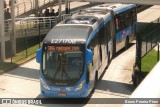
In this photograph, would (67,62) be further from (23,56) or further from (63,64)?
(23,56)

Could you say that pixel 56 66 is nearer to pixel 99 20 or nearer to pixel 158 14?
pixel 99 20

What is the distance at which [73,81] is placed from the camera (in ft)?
42.5

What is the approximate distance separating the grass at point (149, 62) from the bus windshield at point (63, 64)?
6325 mm

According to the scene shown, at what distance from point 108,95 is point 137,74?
2190 millimetres

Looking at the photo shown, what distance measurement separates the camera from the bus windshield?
42.5ft

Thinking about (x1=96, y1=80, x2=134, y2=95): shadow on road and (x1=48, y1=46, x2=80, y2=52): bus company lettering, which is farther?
(x1=96, y1=80, x2=134, y2=95): shadow on road

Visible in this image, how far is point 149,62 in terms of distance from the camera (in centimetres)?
2098

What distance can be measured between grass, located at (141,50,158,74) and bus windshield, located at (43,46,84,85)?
6.33 metres

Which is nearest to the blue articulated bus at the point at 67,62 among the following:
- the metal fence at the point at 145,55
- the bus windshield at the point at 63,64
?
the bus windshield at the point at 63,64

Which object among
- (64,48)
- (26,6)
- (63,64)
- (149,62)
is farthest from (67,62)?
(26,6)

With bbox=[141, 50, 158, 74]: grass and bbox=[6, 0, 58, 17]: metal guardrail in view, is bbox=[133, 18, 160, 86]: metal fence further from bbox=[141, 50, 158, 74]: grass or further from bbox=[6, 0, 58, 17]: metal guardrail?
bbox=[6, 0, 58, 17]: metal guardrail

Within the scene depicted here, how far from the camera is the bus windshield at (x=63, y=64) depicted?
13.0 metres

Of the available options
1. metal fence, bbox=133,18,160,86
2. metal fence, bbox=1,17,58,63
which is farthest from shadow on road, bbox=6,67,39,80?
metal fence, bbox=133,18,160,86

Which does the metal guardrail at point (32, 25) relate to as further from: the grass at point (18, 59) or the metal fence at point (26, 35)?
the grass at point (18, 59)
